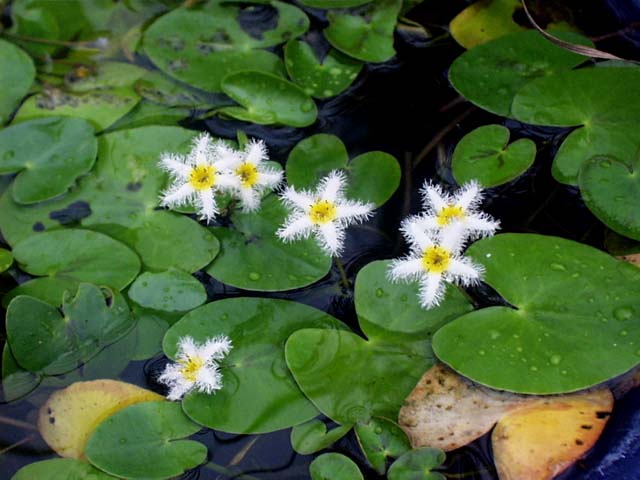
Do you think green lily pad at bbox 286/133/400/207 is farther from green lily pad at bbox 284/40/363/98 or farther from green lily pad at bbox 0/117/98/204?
green lily pad at bbox 0/117/98/204

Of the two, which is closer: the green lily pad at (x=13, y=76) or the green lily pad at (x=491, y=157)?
the green lily pad at (x=491, y=157)

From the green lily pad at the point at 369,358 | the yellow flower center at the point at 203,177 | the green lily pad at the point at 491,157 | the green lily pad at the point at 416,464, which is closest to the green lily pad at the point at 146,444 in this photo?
the green lily pad at the point at 369,358

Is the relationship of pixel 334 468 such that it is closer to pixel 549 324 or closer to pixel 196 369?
pixel 196 369

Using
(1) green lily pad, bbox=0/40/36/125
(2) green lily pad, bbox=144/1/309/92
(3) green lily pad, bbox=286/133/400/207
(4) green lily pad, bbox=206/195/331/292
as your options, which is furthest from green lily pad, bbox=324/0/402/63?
(1) green lily pad, bbox=0/40/36/125

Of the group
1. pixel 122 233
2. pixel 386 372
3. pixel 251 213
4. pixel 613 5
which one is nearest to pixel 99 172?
pixel 122 233

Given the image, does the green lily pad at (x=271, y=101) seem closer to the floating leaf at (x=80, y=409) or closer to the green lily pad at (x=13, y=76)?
the green lily pad at (x=13, y=76)

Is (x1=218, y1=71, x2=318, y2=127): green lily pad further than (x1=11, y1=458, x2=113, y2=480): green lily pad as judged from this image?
Yes

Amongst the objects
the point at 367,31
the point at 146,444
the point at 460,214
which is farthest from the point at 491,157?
the point at 146,444
